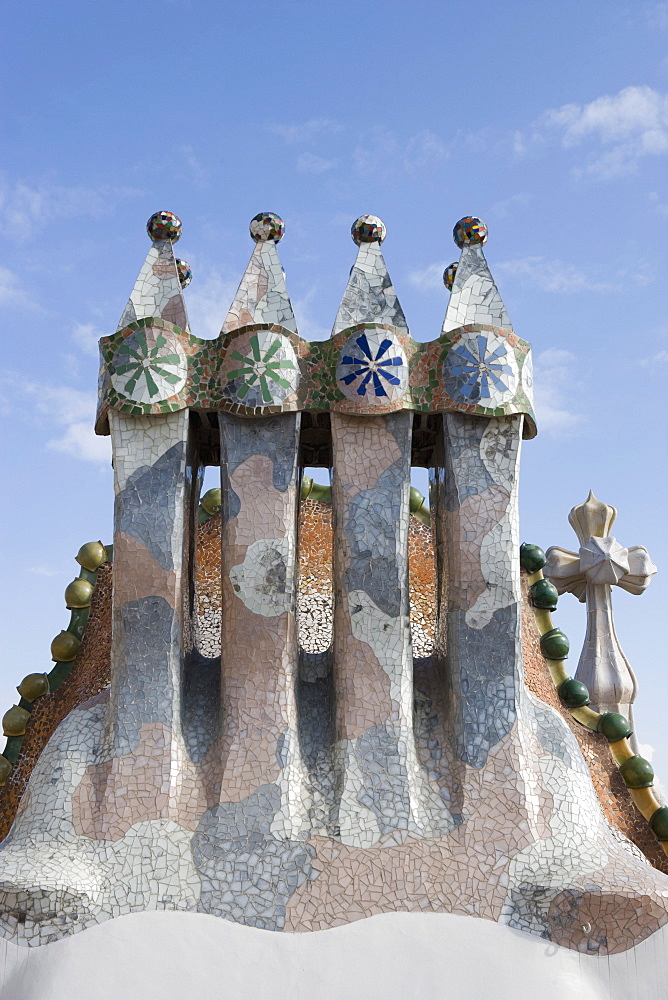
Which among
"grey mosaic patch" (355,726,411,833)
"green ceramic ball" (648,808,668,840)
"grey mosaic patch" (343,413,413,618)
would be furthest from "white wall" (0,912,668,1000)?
"grey mosaic patch" (343,413,413,618)

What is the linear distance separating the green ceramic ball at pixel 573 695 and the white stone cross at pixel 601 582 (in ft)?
8.28

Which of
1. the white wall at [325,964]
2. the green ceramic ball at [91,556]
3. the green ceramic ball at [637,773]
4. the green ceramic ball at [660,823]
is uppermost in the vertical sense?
the green ceramic ball at [91,556]

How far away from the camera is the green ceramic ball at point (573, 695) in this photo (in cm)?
900

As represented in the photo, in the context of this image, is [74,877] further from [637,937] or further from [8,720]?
[637,937]

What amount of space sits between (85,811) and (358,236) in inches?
190

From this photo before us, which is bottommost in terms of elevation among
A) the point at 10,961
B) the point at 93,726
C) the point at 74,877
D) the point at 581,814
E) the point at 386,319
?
the point at 10,961

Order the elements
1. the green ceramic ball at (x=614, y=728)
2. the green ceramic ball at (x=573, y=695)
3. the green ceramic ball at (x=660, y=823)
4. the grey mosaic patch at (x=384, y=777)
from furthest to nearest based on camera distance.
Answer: the green ceramic ball at (x=573, y=695), the green ceramic ball at (x=614, y=728), the green ceramic ball at (x=660, y=823), the grey mosaic patch at (x=384, y=777)

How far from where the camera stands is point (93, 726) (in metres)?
7.54

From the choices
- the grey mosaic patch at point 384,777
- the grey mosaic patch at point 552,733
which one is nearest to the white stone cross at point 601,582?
the grey mosaic patch at point 552,733

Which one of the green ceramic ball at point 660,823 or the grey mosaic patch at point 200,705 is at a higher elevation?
the grey mosaic patch at point 200,705

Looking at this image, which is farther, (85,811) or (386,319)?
(386,319)

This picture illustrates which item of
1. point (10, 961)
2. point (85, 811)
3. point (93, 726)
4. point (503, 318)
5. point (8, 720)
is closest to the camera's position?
point (10, 961)

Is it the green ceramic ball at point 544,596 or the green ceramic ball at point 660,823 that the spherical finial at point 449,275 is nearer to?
the green ceramic ball at point 544,596

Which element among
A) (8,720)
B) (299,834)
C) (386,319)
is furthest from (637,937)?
(8,720)
